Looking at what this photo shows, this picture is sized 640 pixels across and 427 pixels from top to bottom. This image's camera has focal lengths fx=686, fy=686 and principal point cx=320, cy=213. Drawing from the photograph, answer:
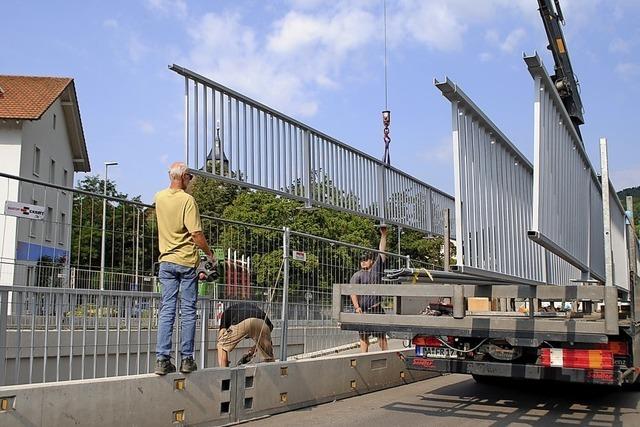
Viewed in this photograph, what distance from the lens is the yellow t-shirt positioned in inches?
265

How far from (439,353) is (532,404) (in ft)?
5.23

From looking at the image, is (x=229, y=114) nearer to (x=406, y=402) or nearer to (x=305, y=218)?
(x=406, y=402)

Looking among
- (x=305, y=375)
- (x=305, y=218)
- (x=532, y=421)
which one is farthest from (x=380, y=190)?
(x=305, y=218)

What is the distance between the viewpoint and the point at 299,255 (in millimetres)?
9070

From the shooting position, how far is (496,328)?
730 centimetres

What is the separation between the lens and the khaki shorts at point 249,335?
837cm

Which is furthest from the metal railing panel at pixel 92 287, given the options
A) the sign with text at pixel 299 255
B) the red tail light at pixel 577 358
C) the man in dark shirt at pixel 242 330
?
the red tail light at pixel 577 358

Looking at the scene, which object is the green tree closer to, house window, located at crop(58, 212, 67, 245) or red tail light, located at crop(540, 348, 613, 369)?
house window, located at crop(58, 212, 67, 245)

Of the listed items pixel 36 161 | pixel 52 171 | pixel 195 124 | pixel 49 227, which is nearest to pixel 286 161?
pixel 195 124

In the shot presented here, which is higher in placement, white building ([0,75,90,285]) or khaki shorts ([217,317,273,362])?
white building ([0,75,90,285])

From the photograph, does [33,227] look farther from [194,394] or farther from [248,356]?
[248,356]

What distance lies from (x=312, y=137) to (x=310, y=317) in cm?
250

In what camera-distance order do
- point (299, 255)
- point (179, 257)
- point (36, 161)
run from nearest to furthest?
point (179, 257) → point (299, 255) → point (36, 161)

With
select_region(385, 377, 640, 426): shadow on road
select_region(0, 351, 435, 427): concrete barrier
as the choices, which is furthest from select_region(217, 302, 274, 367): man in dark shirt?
select_region(385, 377, 640, 426): shadow on road
